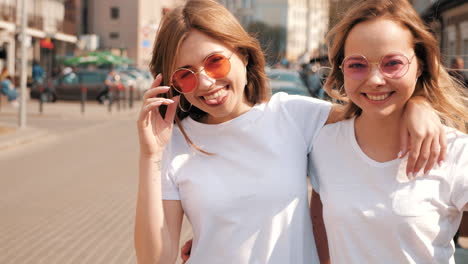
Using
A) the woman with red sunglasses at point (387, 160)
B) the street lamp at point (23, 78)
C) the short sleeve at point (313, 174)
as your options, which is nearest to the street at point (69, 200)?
the street lamp at point (23, 78)

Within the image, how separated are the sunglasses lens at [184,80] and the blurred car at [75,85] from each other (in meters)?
30.3

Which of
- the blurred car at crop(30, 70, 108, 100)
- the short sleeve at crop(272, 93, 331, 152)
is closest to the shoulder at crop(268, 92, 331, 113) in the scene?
the short sleeve at crop(272, 93, 331, 152)

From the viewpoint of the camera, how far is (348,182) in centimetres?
235

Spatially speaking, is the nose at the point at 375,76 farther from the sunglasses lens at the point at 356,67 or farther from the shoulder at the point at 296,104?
the shoulder at the point at 296,104

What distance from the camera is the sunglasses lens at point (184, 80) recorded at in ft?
8.06

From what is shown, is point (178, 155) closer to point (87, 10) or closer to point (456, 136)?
point (456, 136)

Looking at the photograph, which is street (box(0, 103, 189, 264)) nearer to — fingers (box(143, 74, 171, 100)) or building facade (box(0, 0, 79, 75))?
fingers (box(143, 74, 171, 100))

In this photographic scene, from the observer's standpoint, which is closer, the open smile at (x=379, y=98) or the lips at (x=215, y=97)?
the open smile at (x=379, y=98)

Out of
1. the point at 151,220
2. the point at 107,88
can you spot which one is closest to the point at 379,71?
the point at 151,220

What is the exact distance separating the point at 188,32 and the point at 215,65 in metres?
0.14

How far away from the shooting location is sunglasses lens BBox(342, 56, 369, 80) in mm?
2303

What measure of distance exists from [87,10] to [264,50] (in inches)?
2869

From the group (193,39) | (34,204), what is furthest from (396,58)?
(34,204)

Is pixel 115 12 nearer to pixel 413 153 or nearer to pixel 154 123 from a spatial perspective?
pixel 154 123
